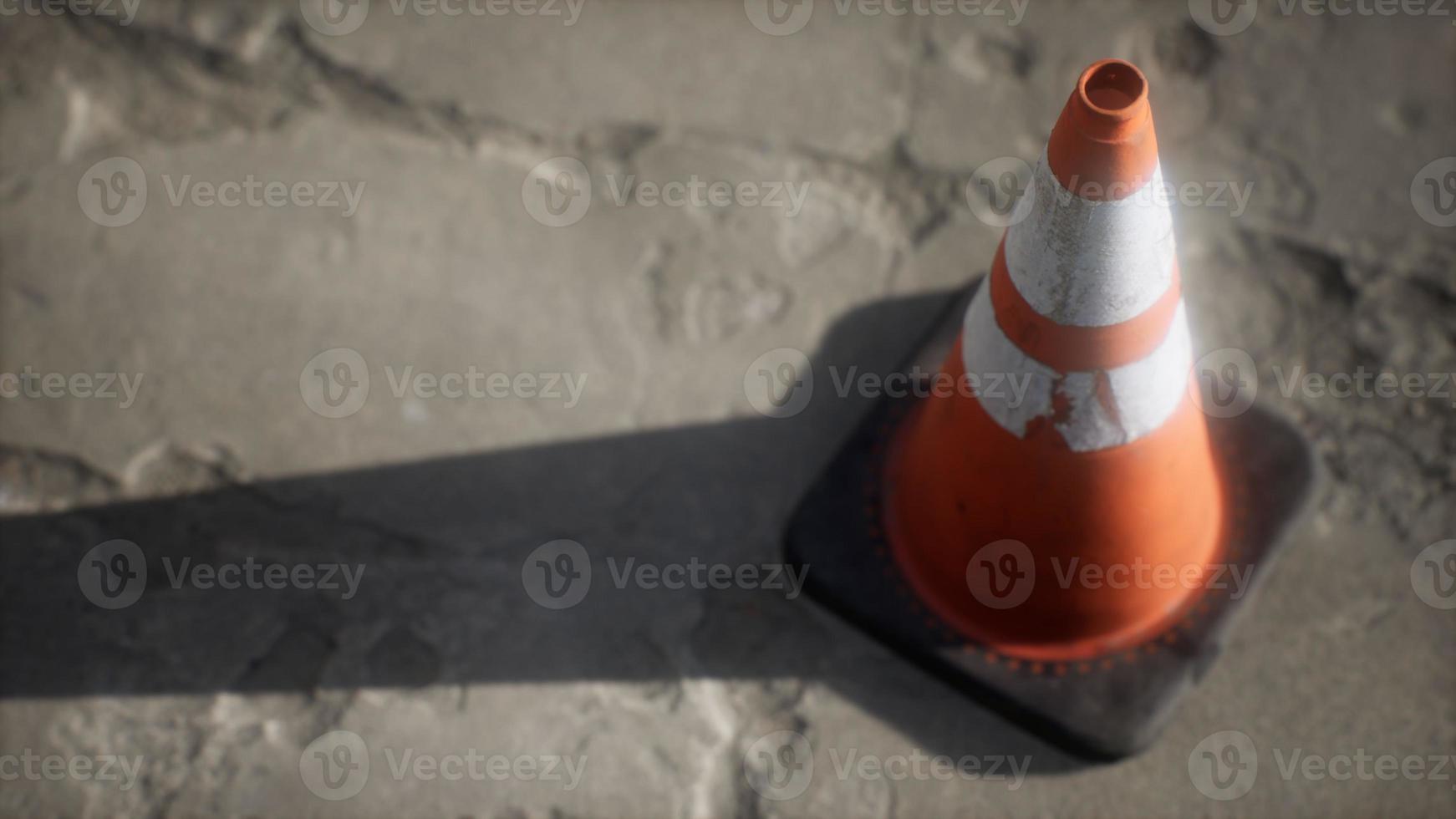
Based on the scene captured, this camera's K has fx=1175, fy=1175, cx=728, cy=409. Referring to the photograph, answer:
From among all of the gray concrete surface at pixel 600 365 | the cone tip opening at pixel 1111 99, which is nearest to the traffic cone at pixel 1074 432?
the cone tip opening at pixel 1111 99

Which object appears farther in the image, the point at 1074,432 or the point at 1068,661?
the point at 1068,661

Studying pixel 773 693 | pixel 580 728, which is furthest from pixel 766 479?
pixel 580 728

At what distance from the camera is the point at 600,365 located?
7.61 ft

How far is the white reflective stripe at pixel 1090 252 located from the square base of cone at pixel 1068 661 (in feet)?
2.09

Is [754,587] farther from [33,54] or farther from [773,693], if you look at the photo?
[33,54]

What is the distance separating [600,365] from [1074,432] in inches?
39.7

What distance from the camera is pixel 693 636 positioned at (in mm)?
2039

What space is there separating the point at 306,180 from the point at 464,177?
1.11 ft

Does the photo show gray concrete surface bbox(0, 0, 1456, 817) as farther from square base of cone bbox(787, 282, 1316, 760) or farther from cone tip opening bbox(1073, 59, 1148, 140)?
cone tip opening bbox(1073, 59, 1148, 140)

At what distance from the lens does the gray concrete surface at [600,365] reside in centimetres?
195

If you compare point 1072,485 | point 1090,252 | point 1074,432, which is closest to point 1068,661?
point 1072,485

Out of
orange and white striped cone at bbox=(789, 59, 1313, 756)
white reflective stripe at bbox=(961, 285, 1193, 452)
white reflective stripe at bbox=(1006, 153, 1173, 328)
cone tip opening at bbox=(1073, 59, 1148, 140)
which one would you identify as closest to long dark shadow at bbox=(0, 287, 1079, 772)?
orange and white striped cone at bbox=(789, 59, 1313, 756)

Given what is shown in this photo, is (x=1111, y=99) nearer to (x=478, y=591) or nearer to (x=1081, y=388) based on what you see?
(x=1081, y=388)

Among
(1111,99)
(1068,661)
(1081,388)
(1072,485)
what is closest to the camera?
(1111,99)
